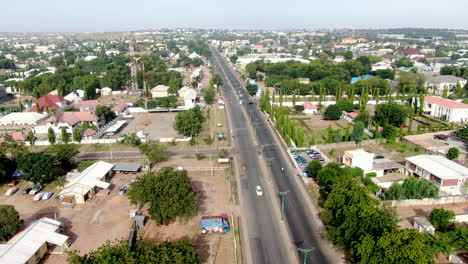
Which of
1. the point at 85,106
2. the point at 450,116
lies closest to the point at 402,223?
the point at 450,116

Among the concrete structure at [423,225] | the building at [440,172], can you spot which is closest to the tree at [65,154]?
the concrete structure at [423,225]

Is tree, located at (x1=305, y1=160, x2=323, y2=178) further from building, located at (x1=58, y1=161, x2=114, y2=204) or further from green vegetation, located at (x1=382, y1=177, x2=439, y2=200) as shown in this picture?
building, located at (x1=58, y1=161, x2=114, y2=204)

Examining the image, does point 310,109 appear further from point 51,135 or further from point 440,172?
point 51,135

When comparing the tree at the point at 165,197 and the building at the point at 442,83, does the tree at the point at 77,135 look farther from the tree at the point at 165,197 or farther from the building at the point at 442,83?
the building at the point at 442,83

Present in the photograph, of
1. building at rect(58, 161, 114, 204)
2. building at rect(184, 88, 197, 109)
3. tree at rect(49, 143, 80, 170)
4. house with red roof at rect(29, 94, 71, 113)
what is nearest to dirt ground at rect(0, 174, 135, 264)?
building at rect(58, 161, 114, 204)

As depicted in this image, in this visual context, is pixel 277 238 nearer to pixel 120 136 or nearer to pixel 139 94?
pixel 120 136

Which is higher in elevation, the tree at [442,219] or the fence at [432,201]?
the tree at [442,219]
